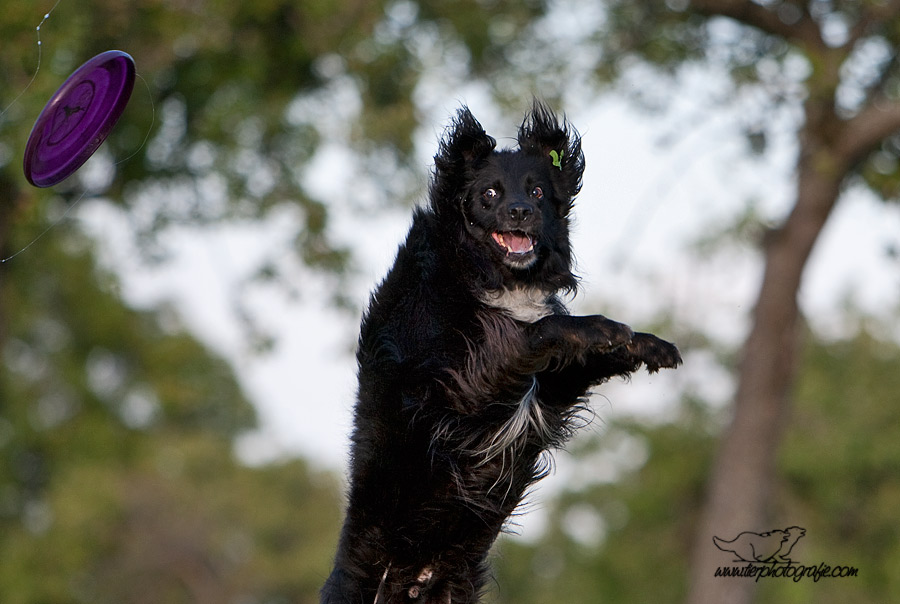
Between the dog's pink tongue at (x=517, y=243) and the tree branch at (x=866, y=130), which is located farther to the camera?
the tree branch at (x=866, y=130)

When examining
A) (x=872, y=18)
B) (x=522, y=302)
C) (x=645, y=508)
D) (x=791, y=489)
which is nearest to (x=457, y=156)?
(x=522, y=302)

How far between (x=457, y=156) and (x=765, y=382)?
791 cm

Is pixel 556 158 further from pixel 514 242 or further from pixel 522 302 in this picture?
pixel 522 302

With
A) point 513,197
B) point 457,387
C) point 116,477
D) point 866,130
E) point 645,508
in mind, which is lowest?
point 457,387

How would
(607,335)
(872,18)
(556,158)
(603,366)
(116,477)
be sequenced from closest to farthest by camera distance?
(607,335), (603,366), (556,158), (872,18), (116,477)

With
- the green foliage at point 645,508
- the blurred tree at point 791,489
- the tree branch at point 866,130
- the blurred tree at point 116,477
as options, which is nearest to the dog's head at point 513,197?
the tree branch at point 866,130

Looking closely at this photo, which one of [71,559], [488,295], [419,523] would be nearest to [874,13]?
[488,295]

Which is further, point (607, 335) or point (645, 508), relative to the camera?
point (645, 508)

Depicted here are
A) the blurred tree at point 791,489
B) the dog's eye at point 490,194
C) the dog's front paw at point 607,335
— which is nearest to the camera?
the dog's front paw at point 607,335

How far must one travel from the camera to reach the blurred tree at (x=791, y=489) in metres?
21.0

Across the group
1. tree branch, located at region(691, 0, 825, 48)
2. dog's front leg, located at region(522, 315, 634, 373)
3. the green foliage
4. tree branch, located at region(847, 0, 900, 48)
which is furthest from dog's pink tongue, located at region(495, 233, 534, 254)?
the green foliage

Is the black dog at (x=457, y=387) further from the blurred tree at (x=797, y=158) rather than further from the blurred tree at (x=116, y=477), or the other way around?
the blurred tree at (x=116, y=477)

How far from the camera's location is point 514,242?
531 centimetres

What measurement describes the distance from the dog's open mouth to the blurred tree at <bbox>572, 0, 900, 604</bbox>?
7.24 meters
